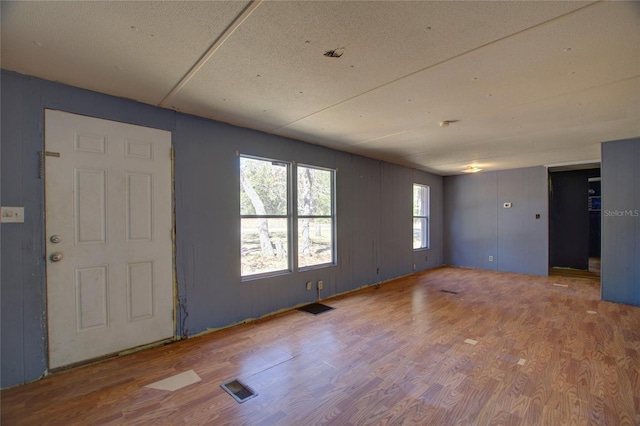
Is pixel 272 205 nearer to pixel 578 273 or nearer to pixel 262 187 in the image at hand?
pixel 262 187

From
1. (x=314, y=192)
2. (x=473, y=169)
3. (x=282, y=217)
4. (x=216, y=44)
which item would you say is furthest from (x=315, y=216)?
(x=473, y=169)

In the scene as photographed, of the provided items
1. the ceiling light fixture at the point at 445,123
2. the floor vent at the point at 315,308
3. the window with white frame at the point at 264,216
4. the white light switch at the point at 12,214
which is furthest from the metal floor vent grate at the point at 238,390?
the ceiling light fixture at the point at 445,123

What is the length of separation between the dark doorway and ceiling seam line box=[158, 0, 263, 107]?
7.55m

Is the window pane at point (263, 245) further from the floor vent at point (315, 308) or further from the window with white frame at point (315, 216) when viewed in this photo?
the floor vent at point (315, 308)

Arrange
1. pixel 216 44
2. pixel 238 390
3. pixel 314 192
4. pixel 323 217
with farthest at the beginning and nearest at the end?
pixel 323 217 → pixel 314 192 → pixel 238 390 → pixel 216 44

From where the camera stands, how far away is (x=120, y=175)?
263cm

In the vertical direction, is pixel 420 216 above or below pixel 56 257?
above

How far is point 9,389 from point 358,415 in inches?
99.5

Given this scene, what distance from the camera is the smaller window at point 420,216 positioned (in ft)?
21.8

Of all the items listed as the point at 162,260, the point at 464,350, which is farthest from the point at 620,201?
the point at 162,260

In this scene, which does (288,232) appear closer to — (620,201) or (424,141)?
(424,141)

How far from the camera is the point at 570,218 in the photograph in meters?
6.87

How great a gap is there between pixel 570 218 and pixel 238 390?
8.24m

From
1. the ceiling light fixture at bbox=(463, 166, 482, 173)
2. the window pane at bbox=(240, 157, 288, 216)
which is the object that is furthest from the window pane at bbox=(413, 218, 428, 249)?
the window pane at bbox=(240, 157, 288, 216)
